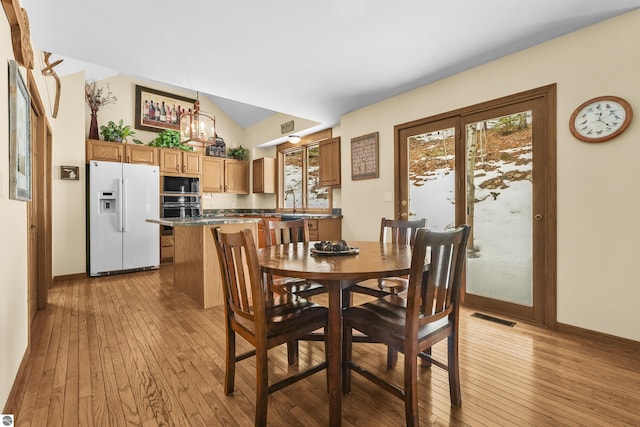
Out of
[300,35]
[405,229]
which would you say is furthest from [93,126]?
[405,229]

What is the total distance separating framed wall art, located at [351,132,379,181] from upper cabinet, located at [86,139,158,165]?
342 cm

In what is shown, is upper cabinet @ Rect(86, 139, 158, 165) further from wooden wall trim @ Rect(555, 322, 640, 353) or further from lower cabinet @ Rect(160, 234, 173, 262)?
wooden wall trim @ Rect(555, 322, 640, 353)

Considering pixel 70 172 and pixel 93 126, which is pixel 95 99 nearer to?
pixel 93 126

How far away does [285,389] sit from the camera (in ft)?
5.64

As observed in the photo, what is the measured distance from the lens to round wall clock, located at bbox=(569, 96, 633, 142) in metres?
2.20

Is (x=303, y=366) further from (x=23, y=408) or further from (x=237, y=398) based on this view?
(x=23, y=408)

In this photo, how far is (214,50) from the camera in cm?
270

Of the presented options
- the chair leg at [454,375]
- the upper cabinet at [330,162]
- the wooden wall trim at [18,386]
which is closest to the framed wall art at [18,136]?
the wooden wall trim at [18,386]

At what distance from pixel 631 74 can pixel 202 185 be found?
19.3ft

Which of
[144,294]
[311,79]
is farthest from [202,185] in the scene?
[311,79]

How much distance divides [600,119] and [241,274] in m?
2.80

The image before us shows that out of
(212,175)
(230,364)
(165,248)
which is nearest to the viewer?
(230,364)

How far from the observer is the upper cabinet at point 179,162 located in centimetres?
534

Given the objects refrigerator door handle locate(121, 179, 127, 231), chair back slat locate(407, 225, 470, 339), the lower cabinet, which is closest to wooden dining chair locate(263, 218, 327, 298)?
chair back slat locate(407, 225, 470, 339)
